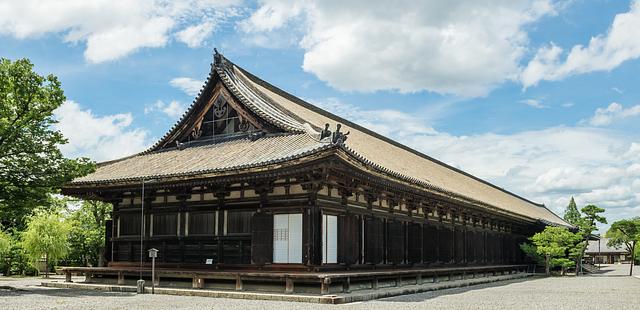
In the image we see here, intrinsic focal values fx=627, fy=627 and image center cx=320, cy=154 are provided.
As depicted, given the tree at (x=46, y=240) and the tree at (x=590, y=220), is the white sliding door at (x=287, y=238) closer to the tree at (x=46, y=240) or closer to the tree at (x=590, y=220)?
the tree at (x=46, y=240)

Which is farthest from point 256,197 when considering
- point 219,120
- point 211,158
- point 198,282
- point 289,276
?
point 219,120

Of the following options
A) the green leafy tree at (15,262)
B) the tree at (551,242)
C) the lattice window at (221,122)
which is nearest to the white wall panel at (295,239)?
the lattice window at (221,122)

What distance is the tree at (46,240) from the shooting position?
39219 millimetres

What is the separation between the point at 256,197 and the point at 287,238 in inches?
75.7

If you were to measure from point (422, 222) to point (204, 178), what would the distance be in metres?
12.0

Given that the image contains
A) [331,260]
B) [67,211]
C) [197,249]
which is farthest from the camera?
[67,211]

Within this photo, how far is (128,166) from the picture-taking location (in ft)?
86.4

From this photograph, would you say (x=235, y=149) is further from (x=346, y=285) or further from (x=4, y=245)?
(x=4, y=245)

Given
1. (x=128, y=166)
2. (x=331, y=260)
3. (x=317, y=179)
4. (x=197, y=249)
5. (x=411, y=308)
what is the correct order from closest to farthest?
(x=411, y=308), (x=317, y=179), (x=331, y=260), (x=197, y=249), (x=128, y=166)

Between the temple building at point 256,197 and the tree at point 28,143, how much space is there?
1.92 meters

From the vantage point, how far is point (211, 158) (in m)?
23.3

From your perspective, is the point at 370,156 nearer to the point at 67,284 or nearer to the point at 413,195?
the point at 413,195

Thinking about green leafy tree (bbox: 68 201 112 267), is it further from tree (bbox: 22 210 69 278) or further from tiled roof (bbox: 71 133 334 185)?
tiled roof (bbox: 71 133 334 185)

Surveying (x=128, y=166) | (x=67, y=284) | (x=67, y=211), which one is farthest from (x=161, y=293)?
(x=67, y=211)
